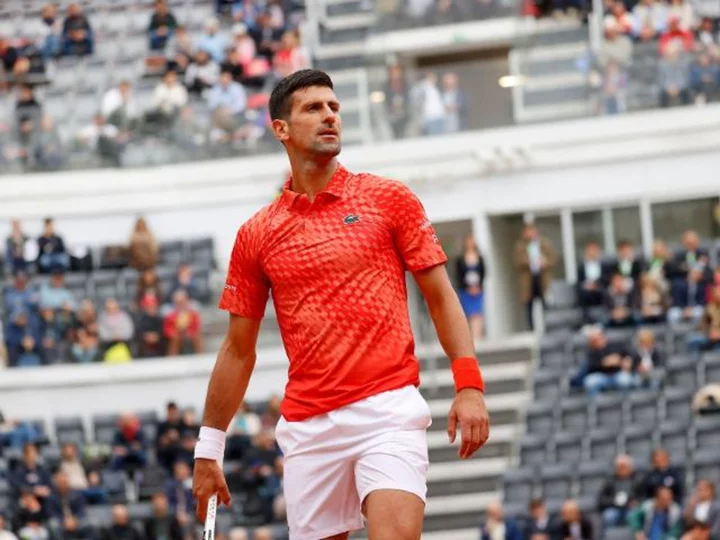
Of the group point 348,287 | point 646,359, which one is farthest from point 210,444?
point 646,359

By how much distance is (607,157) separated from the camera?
27.9 meters

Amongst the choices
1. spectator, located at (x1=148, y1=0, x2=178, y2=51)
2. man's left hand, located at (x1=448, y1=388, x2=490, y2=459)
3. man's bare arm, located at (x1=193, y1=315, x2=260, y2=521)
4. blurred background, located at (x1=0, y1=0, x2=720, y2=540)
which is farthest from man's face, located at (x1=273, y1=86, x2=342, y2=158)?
spectator, located at (x1=148, y1=0, x2=178, y2=51)

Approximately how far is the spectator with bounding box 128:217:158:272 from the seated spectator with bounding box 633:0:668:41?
667cm

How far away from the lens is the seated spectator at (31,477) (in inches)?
894

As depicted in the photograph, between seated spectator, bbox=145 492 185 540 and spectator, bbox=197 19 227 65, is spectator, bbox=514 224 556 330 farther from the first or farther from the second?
seated spectator, bbox=145 492 185 540

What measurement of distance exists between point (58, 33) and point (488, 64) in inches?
277

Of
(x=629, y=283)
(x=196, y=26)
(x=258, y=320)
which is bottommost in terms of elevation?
(x=629, y=283)

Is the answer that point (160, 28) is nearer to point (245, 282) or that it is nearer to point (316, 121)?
point (245, 282)

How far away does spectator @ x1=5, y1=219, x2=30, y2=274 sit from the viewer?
89.4 ft

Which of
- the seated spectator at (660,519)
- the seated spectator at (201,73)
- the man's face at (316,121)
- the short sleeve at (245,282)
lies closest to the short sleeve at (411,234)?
the man's face at (316,121)

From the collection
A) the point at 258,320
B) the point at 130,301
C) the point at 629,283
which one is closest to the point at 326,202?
the point at 258,320

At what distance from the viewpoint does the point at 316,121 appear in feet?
26.9

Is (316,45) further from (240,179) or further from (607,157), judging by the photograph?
(607,157)

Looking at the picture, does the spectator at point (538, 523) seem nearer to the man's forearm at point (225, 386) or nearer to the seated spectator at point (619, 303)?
the seated spectator at point (619, 303)
